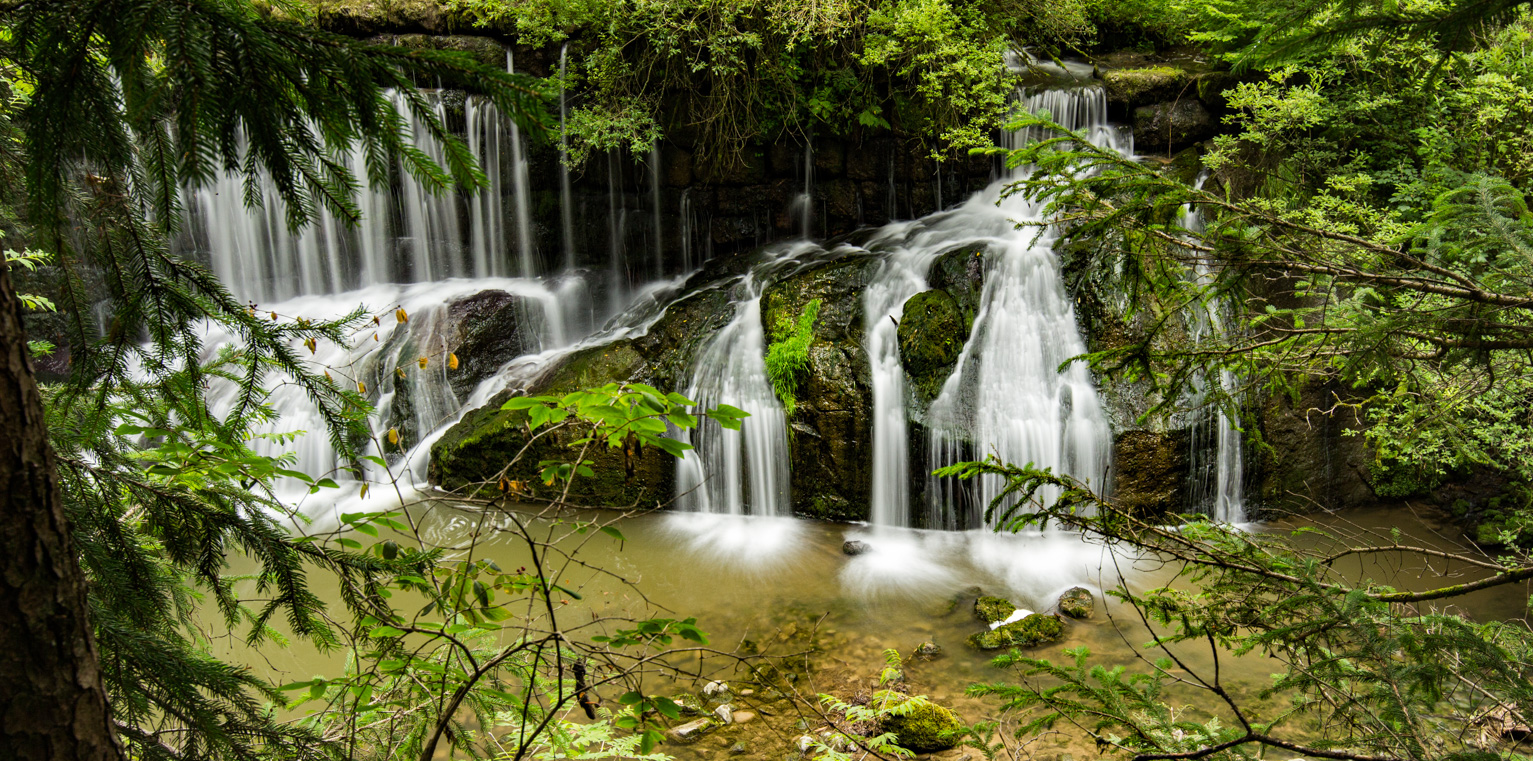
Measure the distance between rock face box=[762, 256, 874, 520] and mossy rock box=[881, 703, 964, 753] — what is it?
3.50 meters

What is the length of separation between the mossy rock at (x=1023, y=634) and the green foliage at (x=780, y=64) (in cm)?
566

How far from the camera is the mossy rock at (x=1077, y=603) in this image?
6.51 meters

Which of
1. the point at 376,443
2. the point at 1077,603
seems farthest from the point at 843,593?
the point at 376,443

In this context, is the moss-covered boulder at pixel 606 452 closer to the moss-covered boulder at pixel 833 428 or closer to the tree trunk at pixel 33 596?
the moss-covered boulder at pixel 833 428

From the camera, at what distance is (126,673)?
189 cm

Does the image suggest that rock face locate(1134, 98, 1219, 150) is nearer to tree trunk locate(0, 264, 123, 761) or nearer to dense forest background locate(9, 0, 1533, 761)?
dense forest background locate(9, 0, 1533, 761)

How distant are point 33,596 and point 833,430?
7388mm

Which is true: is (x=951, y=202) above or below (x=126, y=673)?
above

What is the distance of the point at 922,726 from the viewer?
5.00 m

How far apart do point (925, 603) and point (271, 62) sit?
21.1ft

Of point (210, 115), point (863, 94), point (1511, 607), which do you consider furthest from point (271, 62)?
point (863, 94)

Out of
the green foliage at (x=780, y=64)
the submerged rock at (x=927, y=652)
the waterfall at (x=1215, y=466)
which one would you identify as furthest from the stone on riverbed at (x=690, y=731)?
the green foliage at (x=780, y=64)

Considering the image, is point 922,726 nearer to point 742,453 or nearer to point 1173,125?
point 742,453

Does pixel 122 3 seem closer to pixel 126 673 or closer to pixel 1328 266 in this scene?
pixel 126 673
